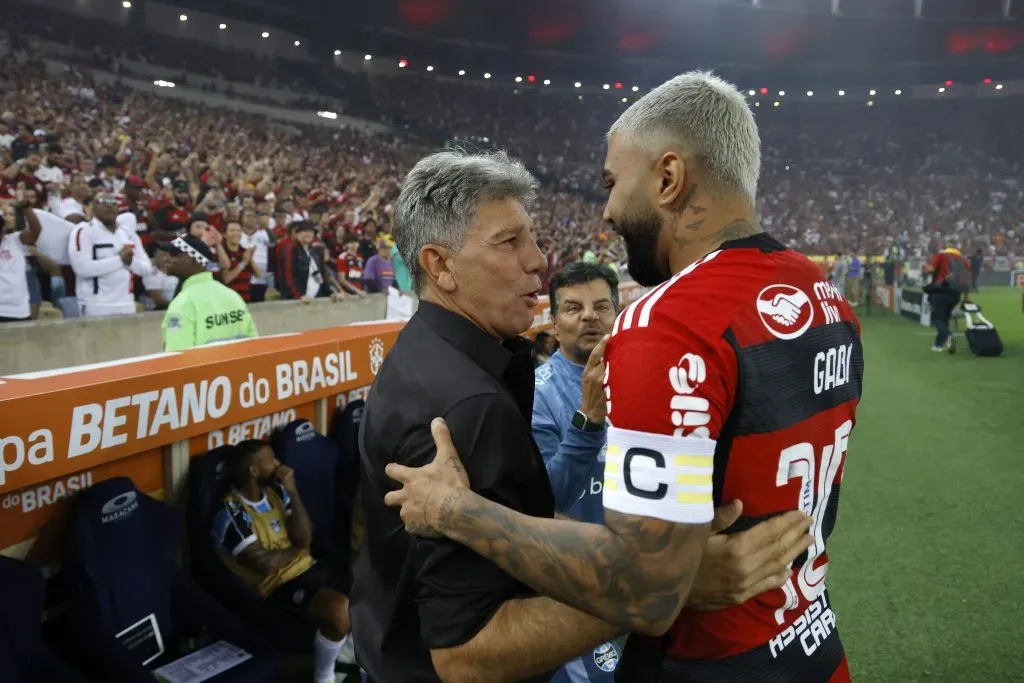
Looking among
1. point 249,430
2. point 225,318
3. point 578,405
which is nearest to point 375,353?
point 249,430

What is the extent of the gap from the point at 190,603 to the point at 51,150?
36.5 feet

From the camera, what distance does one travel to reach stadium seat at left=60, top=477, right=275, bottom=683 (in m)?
2.66

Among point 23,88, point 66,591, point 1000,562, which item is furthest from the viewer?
point 23,88

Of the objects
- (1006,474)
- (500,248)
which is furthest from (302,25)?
(500,248)

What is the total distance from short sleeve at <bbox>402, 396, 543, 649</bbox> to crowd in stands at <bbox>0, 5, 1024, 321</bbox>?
97 centimetres

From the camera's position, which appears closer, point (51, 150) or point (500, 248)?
point (500, 248)

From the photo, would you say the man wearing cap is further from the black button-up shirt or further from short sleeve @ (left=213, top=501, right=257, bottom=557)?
the black button-up shirt

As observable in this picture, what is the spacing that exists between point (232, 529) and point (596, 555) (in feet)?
8.89

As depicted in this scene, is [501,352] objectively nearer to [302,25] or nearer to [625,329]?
[625,329]

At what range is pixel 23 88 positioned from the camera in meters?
16.7

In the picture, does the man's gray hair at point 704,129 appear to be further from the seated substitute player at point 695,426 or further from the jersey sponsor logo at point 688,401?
the jersey sponsor logo at point 688,401

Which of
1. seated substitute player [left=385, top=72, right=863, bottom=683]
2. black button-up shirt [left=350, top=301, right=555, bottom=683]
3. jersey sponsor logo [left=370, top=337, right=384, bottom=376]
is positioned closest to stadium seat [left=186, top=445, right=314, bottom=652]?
jersey sponsor logo [left=370, top=337, right=384, bottom=376]

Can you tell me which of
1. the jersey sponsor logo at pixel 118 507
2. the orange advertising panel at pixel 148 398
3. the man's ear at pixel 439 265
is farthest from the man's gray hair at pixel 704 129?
the jersey sponsor logo at pixel 118 507

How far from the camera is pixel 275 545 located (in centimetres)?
369
